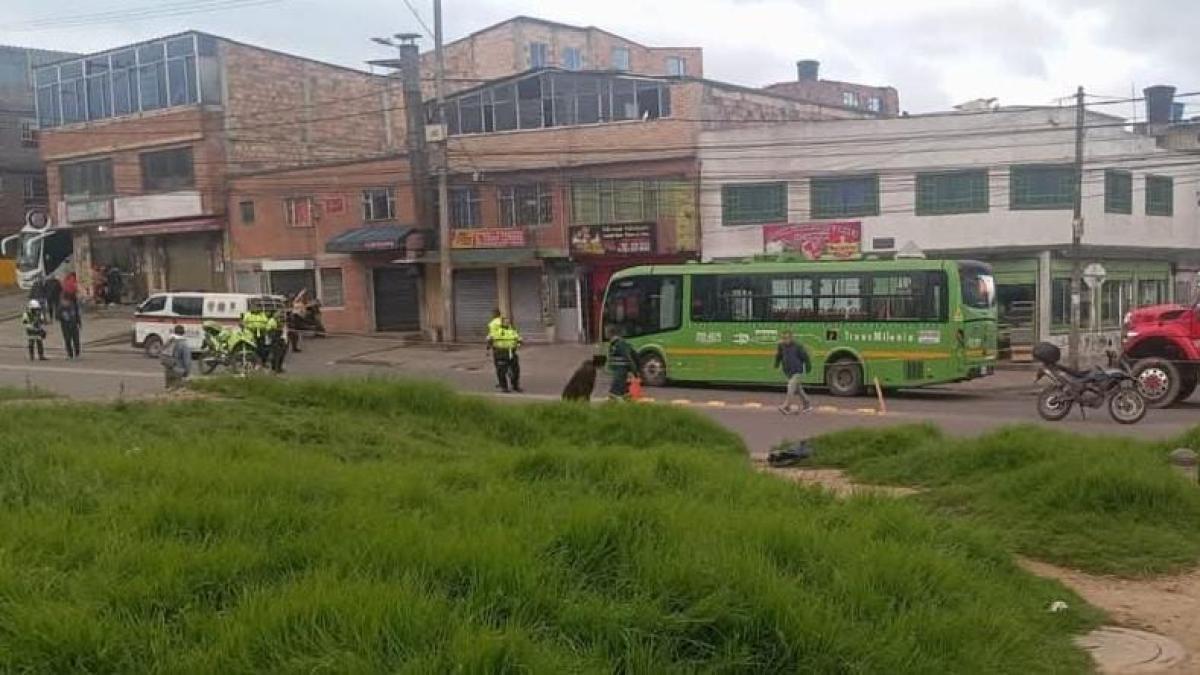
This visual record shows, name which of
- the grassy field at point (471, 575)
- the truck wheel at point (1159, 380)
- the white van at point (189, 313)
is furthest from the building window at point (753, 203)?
the grassy field at point (471, 575)

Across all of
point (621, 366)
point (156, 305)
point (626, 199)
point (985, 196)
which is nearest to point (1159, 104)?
point (985, 196)

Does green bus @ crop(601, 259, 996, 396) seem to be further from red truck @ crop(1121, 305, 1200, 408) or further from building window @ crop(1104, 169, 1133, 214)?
building window @ crop(1104, 169, 1133, 214)

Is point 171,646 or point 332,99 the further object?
point 332,99

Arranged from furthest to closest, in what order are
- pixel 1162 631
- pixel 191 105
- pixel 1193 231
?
pixel 191 105 → pixel 1193 231 → pixel 1162 631

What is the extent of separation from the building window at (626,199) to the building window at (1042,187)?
8944 millimetres

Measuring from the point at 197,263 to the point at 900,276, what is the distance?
2830 centimetres

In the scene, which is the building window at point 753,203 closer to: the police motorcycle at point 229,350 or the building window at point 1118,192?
the building window at point 1118,192

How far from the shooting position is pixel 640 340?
81.9ft

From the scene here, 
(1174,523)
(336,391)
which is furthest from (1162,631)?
(336,391)

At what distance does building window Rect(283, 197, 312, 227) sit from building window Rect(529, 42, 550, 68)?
13.0m

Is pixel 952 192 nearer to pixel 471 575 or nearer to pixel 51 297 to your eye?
pixel 471 575

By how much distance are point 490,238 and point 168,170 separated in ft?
47.0

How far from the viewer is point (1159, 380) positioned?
19266 mm

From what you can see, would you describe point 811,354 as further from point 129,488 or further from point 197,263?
point 197,263
